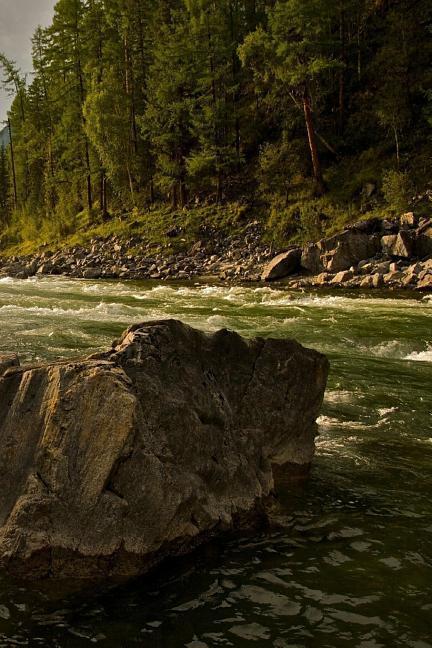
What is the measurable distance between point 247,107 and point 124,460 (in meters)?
46.8

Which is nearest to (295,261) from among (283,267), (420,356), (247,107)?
(283,267)

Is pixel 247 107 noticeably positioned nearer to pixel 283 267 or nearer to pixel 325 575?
pixel 283 267

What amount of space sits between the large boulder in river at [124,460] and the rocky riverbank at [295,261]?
61.6ft

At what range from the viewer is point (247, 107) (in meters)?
47.0

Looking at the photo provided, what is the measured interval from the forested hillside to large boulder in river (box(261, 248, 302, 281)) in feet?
13.6

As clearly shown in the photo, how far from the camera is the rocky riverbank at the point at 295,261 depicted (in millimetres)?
25266

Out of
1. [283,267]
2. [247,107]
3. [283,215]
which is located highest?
[247,107]

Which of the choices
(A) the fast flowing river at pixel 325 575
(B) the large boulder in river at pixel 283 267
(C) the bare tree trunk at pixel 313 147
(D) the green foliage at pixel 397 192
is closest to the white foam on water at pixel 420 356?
(A) the fast flowing river at pixel 325 575

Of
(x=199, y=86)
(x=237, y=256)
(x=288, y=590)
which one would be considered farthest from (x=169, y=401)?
(x=199, y=86)

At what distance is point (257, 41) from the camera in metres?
36.6

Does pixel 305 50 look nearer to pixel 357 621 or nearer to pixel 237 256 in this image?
pixel 237 256

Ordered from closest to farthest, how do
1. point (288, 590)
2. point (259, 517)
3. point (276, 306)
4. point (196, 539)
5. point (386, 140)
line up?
point (288, 590), point (196, 539), point (259, 517), point (276, 306), point (386, 140)

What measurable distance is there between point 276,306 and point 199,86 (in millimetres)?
31407

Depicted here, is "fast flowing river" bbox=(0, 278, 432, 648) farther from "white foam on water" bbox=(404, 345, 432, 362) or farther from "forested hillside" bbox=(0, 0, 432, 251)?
"forested hillside" bbox=(0, 0, 432, 251)
